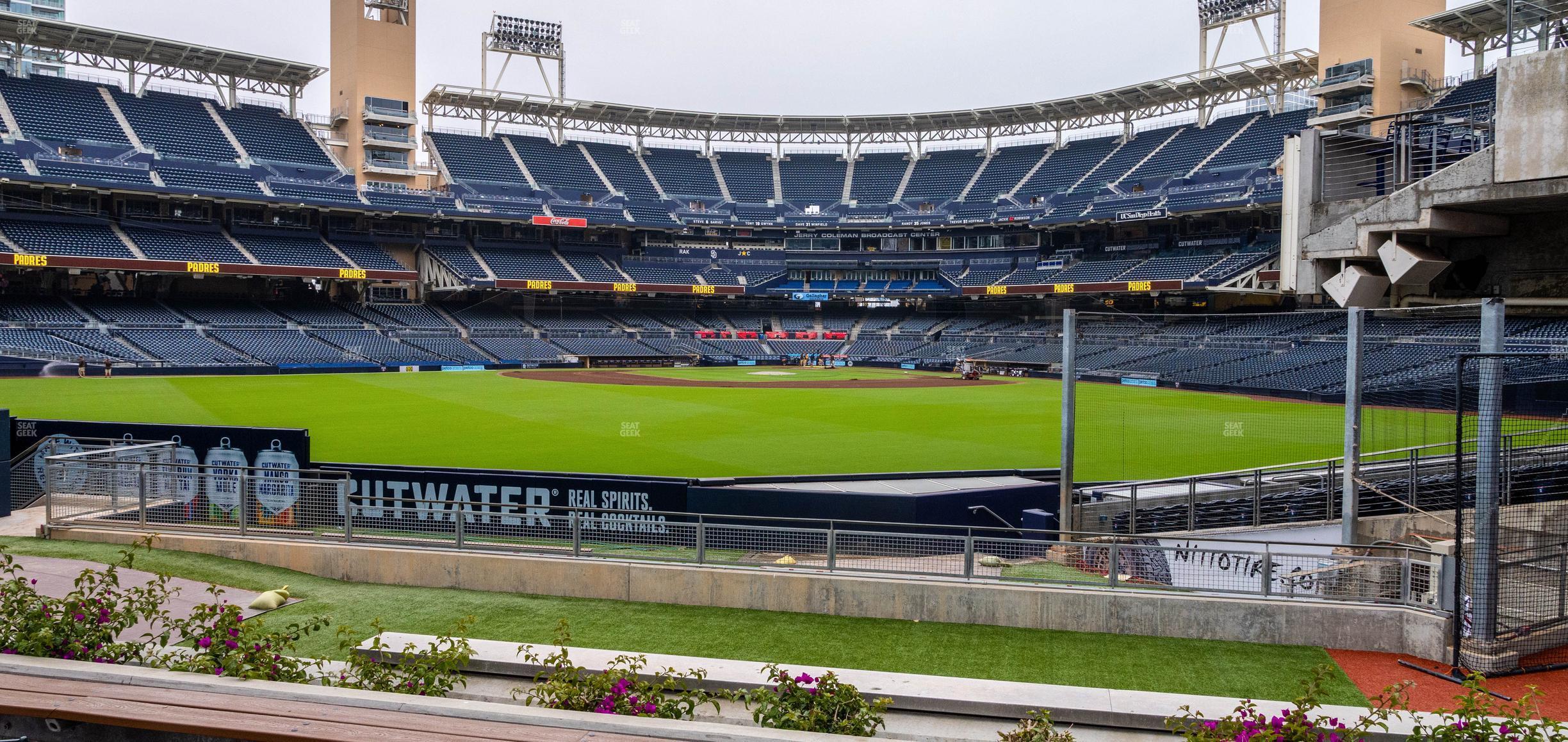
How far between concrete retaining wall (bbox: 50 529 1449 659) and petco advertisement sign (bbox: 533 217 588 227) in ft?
202

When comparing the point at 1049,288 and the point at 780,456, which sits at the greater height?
the point at 1049,288

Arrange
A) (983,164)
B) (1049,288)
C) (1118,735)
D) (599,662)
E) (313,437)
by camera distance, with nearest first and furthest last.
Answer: (1118,735)
(599,662)
(313,437)
(1049,288)
(983,164)

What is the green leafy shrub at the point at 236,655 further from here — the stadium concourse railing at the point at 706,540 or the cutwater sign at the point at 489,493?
the cutwater sign at the point at 489,493

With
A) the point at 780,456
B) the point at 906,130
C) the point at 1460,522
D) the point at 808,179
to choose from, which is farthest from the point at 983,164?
the point at 1460,522

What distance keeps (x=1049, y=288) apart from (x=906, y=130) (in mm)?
23283

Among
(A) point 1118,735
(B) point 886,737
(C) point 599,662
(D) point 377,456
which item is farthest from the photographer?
(D) point 377,456

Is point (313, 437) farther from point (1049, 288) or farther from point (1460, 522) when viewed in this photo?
point (1049, 288)

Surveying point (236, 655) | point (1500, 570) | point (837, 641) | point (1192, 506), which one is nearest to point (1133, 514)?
point (1192, 506)

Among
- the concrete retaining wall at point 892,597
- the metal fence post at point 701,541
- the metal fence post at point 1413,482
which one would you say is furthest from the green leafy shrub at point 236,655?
the metal fence post at point 1413,482

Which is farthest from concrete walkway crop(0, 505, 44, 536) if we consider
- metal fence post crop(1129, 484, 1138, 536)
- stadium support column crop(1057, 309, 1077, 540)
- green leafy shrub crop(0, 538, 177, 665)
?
metal fence post crop(1129, 484, 1138, 536)

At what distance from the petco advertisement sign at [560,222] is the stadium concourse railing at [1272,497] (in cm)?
6157

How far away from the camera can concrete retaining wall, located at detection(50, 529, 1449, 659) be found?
976 centimetres

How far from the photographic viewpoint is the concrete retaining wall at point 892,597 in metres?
9.76

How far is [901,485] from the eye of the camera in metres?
15.0
